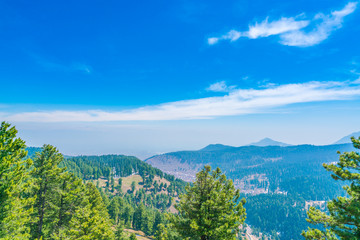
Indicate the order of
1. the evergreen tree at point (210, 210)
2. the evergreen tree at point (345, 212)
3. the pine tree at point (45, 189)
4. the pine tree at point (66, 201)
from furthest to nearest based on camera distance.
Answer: the pine tree at point (66, 201) < the pine tree at point (45, 189) < the evergreen tree at point (210, 210) < the evergreen tree at point (345, 212)

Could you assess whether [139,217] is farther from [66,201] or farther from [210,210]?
[210,210]

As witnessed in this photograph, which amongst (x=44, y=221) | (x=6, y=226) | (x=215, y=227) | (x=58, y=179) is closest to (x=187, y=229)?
(x=215, y=227)

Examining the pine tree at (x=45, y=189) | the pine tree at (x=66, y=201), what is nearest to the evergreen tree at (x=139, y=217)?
the pine tree at (x=66, y=201)

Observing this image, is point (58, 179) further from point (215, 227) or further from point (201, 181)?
point (215, 227)

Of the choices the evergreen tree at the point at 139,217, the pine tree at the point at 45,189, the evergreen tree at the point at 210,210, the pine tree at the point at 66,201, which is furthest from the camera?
the evergreen tree at the point at 139,217

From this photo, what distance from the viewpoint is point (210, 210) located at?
14.2 metres

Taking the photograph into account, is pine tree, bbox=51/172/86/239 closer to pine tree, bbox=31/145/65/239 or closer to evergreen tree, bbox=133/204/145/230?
pine tree, bbox=31/145/65/239

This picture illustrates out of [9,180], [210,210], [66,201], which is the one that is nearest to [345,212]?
[210,210]

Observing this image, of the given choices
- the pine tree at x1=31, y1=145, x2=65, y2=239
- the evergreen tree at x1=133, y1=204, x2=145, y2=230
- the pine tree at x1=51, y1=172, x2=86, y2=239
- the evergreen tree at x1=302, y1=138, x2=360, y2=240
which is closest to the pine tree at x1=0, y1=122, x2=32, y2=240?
the pine tree at x1=31, y1=145, x2=65, y2=239

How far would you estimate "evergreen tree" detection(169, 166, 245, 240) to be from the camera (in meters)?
13.5

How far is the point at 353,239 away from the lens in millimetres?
10016

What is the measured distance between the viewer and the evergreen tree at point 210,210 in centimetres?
1352

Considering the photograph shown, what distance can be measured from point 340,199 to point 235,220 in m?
7.10

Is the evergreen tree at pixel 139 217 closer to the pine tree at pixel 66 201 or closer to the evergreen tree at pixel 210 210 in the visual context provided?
the pine tree at pixel 66 201
